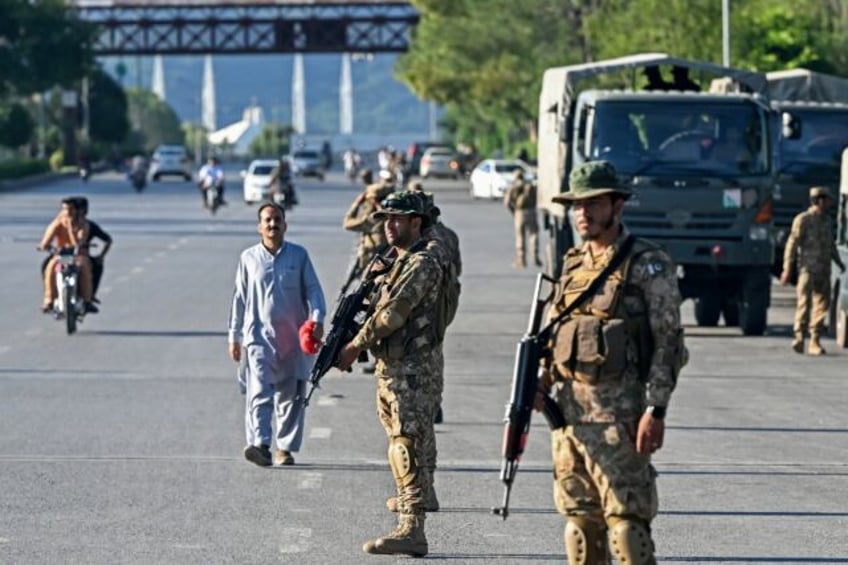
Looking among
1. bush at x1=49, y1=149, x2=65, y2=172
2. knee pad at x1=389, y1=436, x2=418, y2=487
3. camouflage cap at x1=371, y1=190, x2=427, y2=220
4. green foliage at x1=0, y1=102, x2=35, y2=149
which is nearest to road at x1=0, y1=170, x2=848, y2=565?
knee pad at x1=389, y1=436, x2=418, y2=487

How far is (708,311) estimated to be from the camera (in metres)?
25.6

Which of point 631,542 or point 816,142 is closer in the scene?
point 631,542

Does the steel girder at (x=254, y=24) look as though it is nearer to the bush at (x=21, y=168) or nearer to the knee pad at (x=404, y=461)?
the bush at (x=21, y=168)

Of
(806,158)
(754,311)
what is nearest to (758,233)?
(754,311)

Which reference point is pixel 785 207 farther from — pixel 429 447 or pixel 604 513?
pixel 604 513

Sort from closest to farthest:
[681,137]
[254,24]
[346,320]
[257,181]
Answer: [346,320] < [681,137] < [257,181] < [254,24]

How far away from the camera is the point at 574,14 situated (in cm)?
7456

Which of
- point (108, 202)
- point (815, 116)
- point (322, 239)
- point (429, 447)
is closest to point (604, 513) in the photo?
point (429, 447)

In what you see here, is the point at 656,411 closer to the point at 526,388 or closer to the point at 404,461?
the point at 526,388

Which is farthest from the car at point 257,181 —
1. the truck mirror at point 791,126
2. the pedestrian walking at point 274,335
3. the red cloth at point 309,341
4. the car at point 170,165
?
the red cloth at point 309,341

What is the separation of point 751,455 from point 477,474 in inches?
80.8

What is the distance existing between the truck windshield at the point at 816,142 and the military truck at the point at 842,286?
224 inches

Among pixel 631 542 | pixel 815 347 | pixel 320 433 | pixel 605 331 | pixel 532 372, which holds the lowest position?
pixel 815 347

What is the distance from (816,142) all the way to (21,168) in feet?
190
